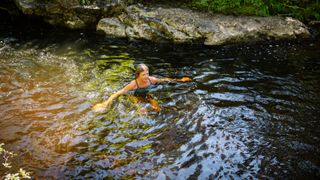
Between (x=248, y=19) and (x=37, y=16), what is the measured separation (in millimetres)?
9207

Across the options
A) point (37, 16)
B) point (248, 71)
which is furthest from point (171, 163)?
point (37, 16)

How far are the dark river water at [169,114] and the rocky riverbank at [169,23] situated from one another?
49 cm

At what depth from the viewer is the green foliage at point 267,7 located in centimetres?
1271

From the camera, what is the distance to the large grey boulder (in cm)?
A: 1174

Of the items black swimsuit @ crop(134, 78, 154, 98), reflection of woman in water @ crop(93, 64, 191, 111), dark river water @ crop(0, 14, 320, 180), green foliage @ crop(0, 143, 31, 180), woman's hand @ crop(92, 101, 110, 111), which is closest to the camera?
green foliage @ crop(0, 143, 31, 180)

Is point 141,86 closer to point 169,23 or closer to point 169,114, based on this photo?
point 169,114

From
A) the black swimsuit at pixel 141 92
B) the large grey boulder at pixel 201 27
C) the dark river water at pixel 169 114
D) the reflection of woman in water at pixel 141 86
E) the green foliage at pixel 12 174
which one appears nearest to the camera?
the green foliage at pixel 12 174

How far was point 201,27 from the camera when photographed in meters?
11.8

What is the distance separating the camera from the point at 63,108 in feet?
25.2

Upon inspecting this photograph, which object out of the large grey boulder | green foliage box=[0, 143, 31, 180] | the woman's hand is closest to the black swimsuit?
the woman's hand

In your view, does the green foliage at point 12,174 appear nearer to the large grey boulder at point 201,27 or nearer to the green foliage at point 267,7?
the large grey boulder at point 201,27

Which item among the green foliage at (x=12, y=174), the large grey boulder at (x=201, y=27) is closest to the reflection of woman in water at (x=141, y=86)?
the green foliage at (x=12, y=174)

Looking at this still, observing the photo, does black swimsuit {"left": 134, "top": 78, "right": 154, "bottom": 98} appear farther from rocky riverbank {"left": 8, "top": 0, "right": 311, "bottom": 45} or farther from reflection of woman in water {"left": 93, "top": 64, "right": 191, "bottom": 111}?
rocky riverbank {"left": 8, "top": 0, "right": 311, "bottom": 45}

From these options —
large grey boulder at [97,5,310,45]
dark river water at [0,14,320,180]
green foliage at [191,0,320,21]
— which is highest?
green foliage at [191,0,320,21]
